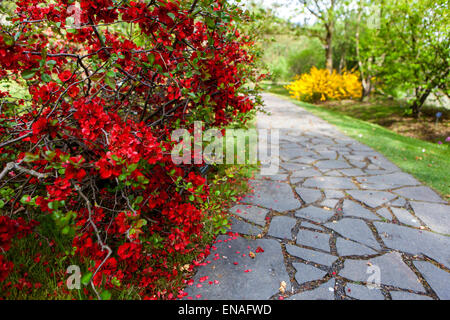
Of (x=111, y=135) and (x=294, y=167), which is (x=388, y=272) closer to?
(x=111, y=135)

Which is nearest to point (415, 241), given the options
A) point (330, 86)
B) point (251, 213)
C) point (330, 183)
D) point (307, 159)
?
→ point (330, 183)

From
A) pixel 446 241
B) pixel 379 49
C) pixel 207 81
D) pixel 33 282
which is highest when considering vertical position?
pixel 379 49

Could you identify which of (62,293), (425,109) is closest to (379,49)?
(425,109)

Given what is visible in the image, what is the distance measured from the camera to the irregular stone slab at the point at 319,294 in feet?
5.80

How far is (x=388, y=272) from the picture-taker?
2014 mm

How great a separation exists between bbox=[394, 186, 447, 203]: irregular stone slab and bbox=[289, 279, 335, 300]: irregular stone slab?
2.06m

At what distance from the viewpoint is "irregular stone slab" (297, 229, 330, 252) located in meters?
2.31

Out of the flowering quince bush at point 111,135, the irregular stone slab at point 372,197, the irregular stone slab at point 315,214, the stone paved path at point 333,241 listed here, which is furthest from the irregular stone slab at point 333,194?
the flowering quince bush at point 111,135

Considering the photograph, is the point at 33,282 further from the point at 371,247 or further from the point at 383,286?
the point at 371,247

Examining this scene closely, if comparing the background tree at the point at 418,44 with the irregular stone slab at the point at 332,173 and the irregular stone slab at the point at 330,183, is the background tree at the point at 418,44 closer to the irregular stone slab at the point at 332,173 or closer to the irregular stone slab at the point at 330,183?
the irregular stone slab at the point at 332,173

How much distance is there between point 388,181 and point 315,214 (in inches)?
63.3

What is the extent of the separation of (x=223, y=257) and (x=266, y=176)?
1850 millimetres

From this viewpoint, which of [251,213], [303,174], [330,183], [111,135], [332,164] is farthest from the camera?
[332,164]

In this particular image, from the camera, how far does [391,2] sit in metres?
7.87
